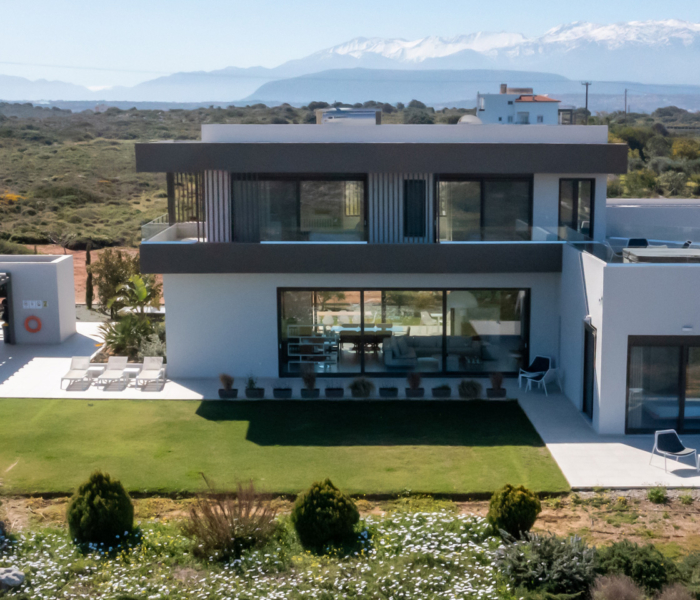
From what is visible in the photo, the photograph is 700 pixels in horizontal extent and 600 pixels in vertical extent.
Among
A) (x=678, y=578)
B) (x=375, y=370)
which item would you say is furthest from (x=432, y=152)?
(x=678, y=578)

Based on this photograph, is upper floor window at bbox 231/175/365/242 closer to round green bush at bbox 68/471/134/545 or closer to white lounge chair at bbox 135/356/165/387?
white lounge chair at bbox 135/356/165/387

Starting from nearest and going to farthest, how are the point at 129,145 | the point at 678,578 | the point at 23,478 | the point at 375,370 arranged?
the point at 678,578 → the point at 23,478 → the point at 375,370 → the point at 129,145

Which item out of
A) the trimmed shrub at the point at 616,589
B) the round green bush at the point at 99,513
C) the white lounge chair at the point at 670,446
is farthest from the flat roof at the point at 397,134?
the trimmed shrub at the point at 616,589

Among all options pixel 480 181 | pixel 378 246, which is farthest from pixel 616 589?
pixel 480 181

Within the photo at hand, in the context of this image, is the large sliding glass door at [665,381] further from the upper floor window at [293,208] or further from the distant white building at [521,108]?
the distant white building at [521,108]

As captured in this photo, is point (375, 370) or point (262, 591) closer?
point (262, 591)

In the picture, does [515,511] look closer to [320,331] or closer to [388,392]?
[388,392]

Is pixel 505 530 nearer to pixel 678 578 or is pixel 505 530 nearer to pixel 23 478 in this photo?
pixel 678 578

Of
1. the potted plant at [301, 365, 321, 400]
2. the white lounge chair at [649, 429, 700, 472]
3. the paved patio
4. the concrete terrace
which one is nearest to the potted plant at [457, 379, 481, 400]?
the concrete terrace
